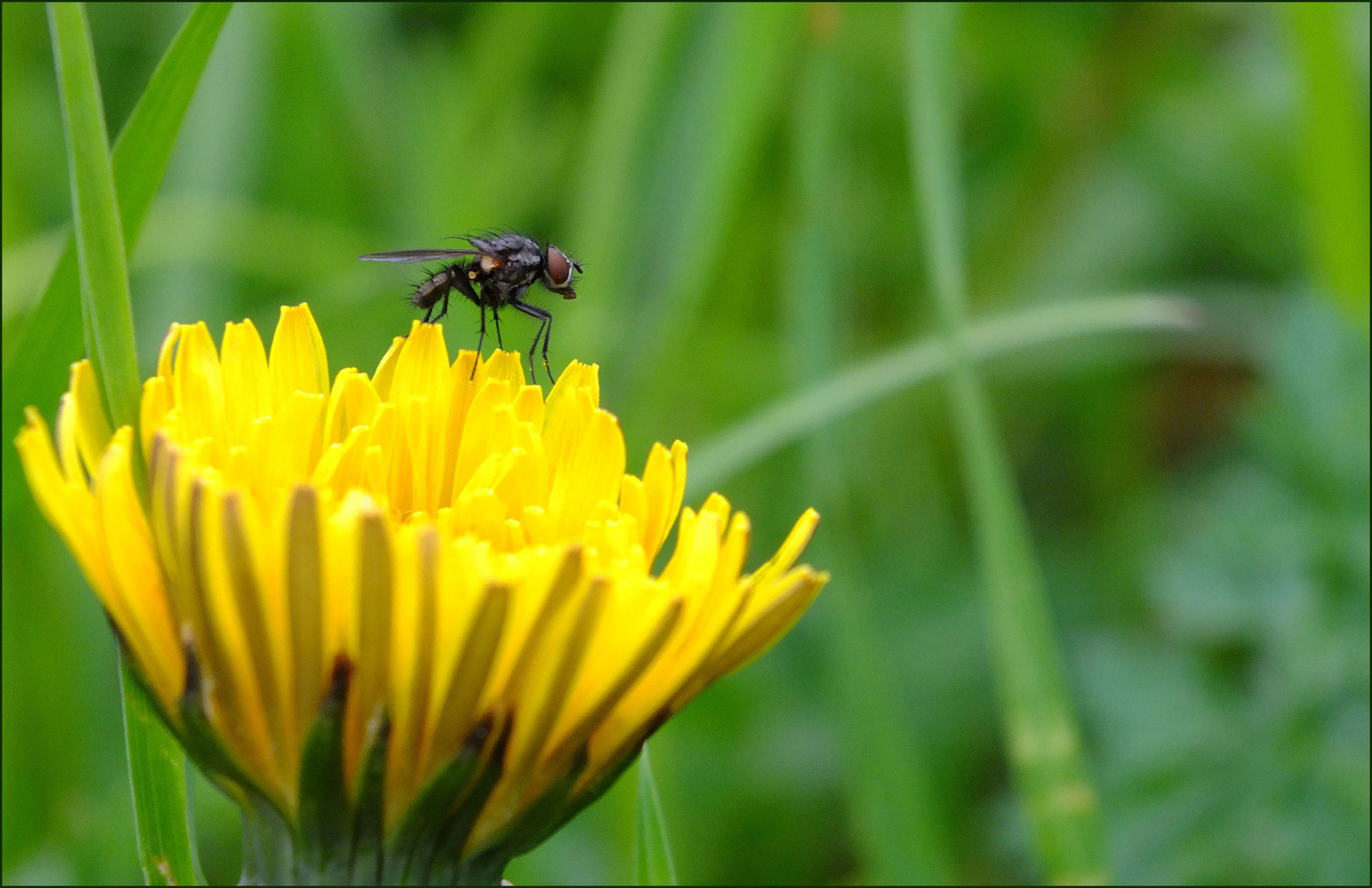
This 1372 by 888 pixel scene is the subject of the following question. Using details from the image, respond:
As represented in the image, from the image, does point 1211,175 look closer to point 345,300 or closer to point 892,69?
point 892,69

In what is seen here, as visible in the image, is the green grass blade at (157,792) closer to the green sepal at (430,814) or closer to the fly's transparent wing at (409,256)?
the green sepal at (430,814)

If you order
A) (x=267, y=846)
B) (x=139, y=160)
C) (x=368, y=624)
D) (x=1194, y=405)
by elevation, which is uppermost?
(x=1194, y=405)

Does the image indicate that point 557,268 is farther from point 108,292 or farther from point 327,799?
point 327,799

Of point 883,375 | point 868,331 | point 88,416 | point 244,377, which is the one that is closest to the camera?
point 88,416

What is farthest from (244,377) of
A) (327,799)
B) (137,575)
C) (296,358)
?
(327,799)

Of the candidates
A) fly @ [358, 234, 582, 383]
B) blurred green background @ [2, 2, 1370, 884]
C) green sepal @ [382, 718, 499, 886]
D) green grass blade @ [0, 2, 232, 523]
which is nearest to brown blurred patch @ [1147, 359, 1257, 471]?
blurred green background @ [2, 2, 1370, 884]

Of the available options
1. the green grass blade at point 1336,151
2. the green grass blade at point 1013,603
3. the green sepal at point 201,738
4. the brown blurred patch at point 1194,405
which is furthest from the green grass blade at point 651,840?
the brown blurred patch at point 1194,405
